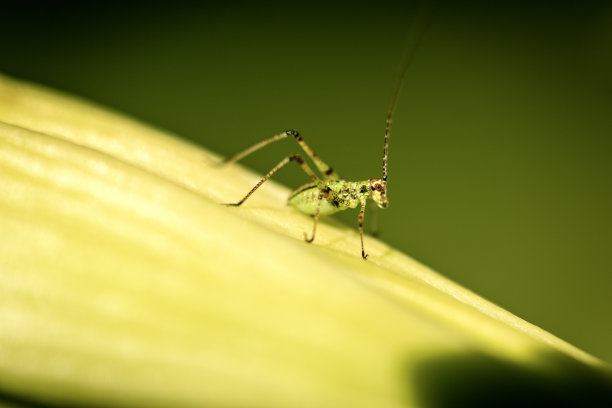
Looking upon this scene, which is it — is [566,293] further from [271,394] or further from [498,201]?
[271,394]

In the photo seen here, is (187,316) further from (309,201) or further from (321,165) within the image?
(321,165)

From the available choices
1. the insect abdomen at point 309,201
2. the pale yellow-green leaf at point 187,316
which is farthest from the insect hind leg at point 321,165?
the pale yellow-green leaf at point 187,316

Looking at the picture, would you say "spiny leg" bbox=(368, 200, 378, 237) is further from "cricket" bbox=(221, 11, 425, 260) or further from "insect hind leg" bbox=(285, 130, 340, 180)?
"insect hind leg" bbox=(285, 130, 340, 180)

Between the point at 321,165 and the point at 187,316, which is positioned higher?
the point at 321,165

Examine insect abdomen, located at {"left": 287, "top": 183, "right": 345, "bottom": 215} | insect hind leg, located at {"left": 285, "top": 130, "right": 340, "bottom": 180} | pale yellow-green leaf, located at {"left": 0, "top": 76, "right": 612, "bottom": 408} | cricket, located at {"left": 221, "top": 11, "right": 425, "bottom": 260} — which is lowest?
pale yellow-green leaf, located at {"left": 0, "top": 76, "right": 612, "bottom": 408}

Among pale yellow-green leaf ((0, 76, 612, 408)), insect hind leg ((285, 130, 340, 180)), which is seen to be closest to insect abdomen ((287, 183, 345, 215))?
insect hind leg ((285, 130, 340, 180))

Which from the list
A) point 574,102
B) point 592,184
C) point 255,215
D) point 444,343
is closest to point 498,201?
point 592,184

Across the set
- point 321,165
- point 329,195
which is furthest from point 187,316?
point 321,165
